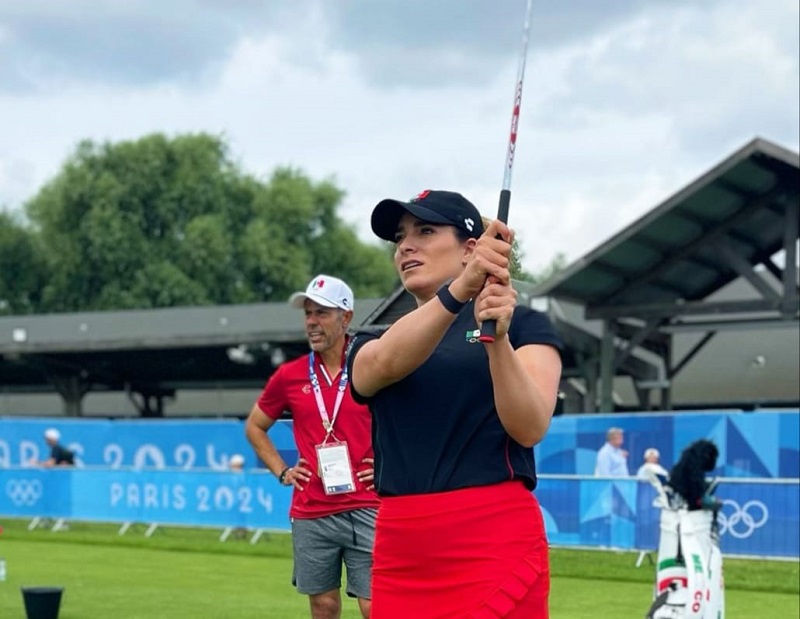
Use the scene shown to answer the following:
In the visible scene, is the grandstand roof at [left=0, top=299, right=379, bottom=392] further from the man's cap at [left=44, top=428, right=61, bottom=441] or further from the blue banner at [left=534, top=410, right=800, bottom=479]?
the blue banner at [left=534, top=410, right=800, bottom=479]

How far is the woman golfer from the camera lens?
3709 millimetres

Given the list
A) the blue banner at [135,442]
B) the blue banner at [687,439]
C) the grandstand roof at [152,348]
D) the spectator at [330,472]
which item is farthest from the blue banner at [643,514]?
the grandstand roof at [152,348]

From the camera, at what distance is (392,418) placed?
3910 mm

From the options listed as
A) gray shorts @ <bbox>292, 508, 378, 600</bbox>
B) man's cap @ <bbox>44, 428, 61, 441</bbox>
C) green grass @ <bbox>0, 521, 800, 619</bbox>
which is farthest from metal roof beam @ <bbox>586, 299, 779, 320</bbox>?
gray shorts @ <bbox>292, 508, 378, 600</bbox>

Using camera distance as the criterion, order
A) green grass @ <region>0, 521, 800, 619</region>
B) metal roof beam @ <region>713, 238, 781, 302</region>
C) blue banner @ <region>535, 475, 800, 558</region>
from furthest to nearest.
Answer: metal roof beam @ <region>713, 238, 781, 302</region> → blue banner @ <region>535, 475, 800, 558</region> → green grass @ <region>0, 521, 800, 619</region>

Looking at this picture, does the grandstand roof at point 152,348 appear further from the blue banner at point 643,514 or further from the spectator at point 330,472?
the spectator at point 330,472

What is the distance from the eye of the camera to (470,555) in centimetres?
373

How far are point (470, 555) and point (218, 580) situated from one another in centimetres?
1153

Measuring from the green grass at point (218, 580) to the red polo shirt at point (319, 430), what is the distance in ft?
15.1

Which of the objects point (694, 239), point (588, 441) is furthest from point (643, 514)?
point (694, 239)

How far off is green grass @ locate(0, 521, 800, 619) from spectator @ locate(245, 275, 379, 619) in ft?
15.1

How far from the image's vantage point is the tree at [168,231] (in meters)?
62.7

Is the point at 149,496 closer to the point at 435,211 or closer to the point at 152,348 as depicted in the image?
the point at 152,348

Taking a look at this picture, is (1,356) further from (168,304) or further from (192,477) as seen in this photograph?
(168,304)
